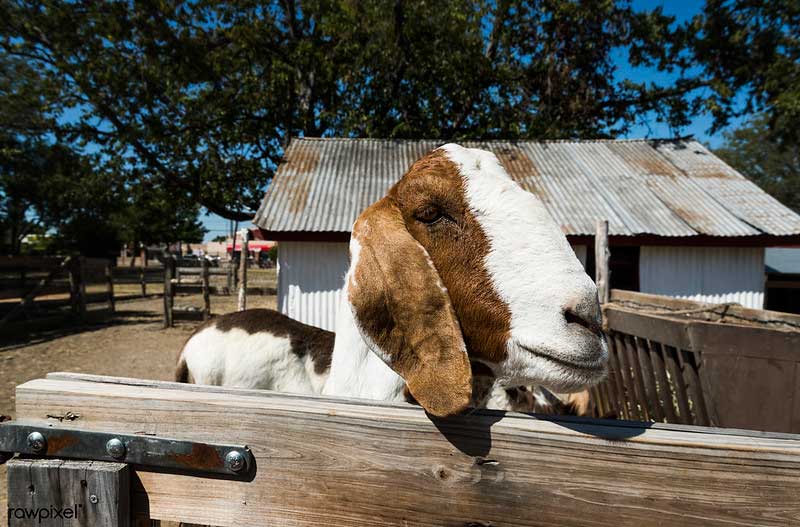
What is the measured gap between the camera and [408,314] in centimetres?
110

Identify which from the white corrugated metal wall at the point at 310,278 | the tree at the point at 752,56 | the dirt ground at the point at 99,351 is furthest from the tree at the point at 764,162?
the dirt ground at the point at 99,351

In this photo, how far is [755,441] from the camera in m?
0.92

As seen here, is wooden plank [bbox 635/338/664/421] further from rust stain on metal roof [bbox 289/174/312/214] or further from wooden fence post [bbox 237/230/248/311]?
wooden fence post [bbox 237/230/248/311]

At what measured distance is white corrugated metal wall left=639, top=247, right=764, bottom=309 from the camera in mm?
8719

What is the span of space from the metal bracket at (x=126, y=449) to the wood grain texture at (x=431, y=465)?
0.02 metres

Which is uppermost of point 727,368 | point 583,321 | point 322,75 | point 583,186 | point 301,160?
point 322,75

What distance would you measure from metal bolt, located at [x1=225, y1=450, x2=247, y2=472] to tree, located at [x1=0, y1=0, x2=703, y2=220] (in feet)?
47.8

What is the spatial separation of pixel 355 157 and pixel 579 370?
35.9ft

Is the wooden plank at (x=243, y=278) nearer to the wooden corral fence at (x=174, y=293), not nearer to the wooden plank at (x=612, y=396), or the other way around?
the wooden corral fence at (x=174, y=293)

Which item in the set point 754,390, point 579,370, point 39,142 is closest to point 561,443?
point 579,370

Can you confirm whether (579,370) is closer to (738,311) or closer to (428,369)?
(428,369)

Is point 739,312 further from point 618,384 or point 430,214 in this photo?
point 430,214

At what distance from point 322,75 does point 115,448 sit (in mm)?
16599

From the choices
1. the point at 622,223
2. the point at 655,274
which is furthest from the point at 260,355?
the point at 655,274
